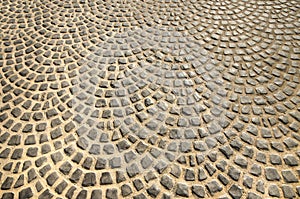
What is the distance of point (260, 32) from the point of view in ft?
12.5

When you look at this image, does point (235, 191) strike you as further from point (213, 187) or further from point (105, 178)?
point (105, 178)

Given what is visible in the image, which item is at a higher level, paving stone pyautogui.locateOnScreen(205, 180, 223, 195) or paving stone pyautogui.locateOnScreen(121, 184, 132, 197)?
paving stone pyautogui.locateOnScreen(205, 180, 223, 195)

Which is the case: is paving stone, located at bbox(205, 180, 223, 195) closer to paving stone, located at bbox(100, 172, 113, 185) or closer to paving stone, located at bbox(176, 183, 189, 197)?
paving stone, located at bbox(176, 183, 189, 197)

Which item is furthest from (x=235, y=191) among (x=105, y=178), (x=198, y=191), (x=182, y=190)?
(x=105, y=178)

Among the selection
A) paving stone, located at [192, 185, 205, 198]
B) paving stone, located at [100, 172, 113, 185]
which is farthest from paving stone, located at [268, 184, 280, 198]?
paving stone, located at [100, 172, 113, 185]

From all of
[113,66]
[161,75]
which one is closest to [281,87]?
[161,75]

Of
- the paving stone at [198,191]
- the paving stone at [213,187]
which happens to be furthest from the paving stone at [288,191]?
the paving stone at [198,191]

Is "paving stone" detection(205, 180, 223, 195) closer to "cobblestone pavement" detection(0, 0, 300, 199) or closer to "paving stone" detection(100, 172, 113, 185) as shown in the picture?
"cobblestone pavement" detection(0, 0, 300, 199)

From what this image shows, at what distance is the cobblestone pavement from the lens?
7.77ft

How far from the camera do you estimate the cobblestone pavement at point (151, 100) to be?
237 centimetres

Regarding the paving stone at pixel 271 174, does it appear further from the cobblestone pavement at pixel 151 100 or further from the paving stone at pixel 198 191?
the paving stone at pixel 198 191

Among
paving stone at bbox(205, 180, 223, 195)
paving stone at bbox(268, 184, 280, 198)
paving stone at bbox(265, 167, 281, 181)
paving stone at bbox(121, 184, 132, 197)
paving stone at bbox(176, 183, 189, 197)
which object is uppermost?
paving stone at bbox(265, 167, 281, 181)

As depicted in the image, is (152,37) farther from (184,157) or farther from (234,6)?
(184,157)

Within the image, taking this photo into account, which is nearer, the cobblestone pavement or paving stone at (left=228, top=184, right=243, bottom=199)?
paving stone at (left=228, top=184, right=243, bottom=199)
